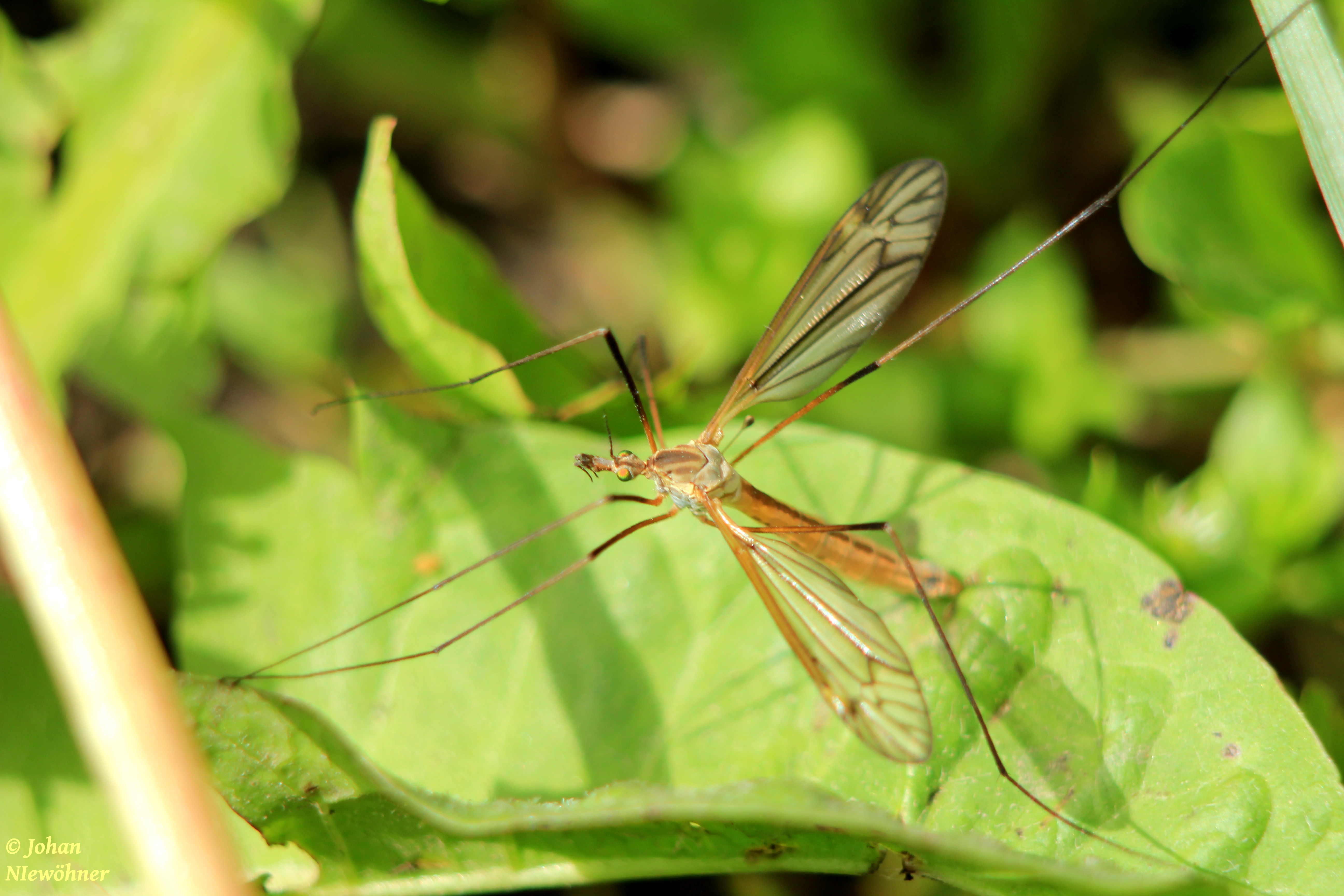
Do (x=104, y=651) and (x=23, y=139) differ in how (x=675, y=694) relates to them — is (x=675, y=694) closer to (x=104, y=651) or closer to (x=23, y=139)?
(x=104, y=651)

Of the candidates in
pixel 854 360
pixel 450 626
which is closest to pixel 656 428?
pixel 450 626

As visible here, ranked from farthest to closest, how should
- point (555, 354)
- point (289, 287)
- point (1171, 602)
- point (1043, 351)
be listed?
point (289, 287), point (1043, 351), point (555, 354), point (1171, 602)

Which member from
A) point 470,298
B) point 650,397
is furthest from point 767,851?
point 470,298

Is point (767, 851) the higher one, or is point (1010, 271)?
point (1010, 271)

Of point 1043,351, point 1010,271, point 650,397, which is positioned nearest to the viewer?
point 1010,271

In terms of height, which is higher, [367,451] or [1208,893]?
[367,451]

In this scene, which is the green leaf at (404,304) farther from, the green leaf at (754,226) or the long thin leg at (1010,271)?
the green leaf at (754,226)

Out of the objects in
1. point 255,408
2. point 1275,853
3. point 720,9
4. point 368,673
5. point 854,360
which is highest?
point 720,9

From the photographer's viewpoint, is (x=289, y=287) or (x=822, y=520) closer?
(x=822, y=520)

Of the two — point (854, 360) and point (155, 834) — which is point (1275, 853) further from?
point (854, 360)
